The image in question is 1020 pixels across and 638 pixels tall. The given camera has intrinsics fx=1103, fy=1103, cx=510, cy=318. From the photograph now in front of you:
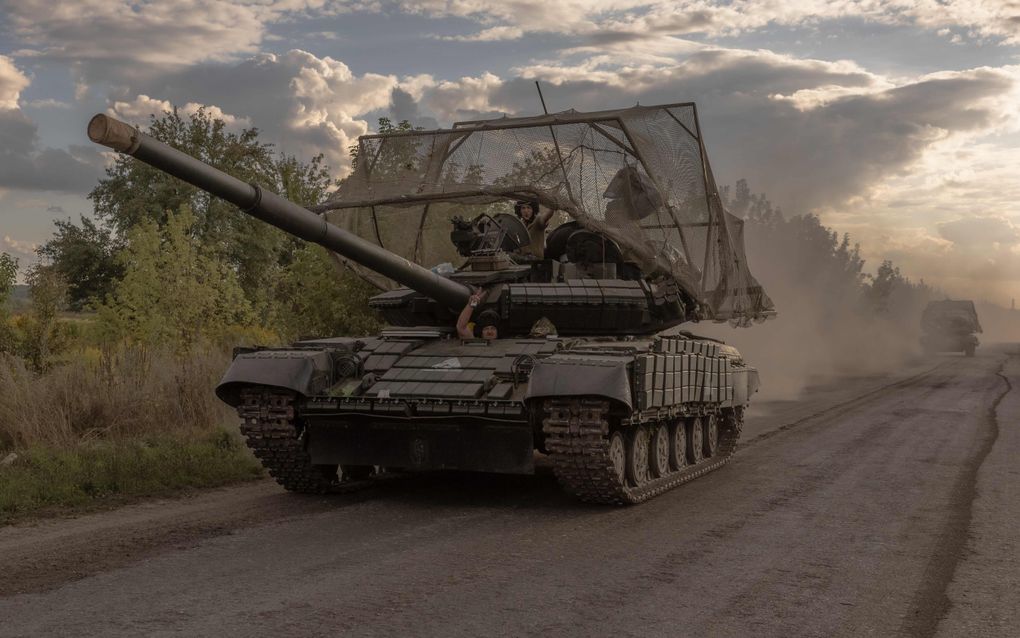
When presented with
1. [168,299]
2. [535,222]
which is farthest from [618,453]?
[168,299]

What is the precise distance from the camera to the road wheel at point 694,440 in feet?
42.7

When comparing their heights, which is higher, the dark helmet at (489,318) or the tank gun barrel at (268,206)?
the tank gun barrel at (268,206)

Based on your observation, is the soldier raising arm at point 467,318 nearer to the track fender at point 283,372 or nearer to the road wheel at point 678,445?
the track fender at point 283,372

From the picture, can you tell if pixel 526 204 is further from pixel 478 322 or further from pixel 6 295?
pixel 6 295

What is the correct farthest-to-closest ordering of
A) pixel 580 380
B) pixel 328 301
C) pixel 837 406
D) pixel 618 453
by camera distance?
pixel 837 406, pixel 328 301, pixel 618 453, pixel 580 380

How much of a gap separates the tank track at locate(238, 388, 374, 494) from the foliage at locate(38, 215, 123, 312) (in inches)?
1302

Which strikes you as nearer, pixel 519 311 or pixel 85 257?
pixel 519 311

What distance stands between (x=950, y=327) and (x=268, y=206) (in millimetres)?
51532

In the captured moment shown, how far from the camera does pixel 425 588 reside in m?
6.79

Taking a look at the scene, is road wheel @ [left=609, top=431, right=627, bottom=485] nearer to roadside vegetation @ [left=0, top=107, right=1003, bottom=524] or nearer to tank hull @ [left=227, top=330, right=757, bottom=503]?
tank hull @ [left=227, top=330, right=757, bottom=503]

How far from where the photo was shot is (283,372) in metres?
10.3

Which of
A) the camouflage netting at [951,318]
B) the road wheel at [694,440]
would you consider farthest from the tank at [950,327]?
the road wheel at [694,440]

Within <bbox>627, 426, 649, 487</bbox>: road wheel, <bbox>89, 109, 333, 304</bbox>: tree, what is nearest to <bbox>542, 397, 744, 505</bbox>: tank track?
<bbox>627, 426, 649, 487</bbox>: road wheel

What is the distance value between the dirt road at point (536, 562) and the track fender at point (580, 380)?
1.10 m
